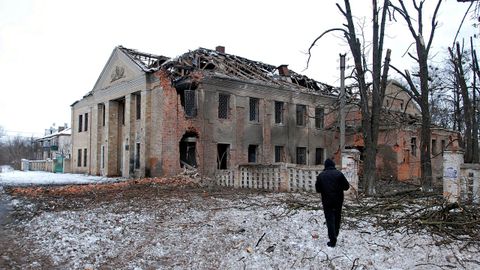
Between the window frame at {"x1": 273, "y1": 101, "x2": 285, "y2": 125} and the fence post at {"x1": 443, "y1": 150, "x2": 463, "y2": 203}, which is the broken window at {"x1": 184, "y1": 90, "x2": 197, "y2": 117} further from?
the fence post at {"x1": 443, "y1": 150, "x2": 463, "y2": 203}

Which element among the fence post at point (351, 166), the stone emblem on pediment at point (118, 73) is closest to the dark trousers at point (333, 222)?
the fence post at point (351, 166)

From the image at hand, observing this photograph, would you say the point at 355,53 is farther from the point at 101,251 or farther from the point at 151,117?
the point at 151,117

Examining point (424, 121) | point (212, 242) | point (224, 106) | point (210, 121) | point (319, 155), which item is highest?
point (224, 106)

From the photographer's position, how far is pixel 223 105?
27438 mm

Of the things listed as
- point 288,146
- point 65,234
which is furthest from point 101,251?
point 288,146

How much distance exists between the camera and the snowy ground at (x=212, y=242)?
7.42m

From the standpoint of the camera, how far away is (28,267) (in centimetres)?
754

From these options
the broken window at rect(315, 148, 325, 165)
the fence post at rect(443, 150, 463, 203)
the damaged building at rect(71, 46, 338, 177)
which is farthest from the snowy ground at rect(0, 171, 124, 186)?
the fence post at rect(443, 150, 463, 203)

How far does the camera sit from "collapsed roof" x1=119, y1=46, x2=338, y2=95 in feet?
86.2

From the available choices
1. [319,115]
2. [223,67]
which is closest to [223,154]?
[223,67]

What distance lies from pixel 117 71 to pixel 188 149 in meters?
8.10

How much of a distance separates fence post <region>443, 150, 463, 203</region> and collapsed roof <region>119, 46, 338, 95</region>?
16733 millimetres

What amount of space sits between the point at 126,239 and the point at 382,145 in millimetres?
26352

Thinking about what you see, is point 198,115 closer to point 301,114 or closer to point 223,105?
point 223,105
